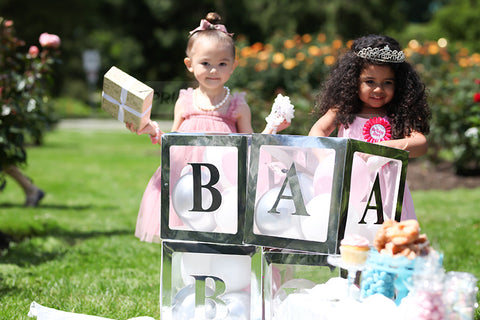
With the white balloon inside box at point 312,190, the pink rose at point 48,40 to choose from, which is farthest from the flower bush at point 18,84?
the white balloon inside box at point 312,190

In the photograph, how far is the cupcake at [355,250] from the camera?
6.56ft

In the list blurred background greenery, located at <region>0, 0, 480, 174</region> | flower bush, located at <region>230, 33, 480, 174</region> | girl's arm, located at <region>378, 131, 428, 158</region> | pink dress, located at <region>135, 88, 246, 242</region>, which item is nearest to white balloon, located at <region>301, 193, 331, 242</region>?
girl's arm, located at <region>378, 131, 428, 158</region>

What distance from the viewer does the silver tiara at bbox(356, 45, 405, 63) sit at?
9.06 ft

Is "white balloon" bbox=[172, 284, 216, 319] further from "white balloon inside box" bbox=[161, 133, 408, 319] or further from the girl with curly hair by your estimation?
the girl with curly hair

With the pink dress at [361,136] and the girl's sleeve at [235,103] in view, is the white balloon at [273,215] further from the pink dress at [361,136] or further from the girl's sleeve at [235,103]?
the girl's sleeve at [235,103]

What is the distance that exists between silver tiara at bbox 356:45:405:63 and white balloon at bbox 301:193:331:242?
0.92 meters

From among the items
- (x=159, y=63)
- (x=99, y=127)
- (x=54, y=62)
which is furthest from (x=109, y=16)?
(x=54, y=62)

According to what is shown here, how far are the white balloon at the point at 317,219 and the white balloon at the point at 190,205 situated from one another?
1.30 feet

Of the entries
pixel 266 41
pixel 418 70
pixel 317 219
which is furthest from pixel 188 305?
pixel 266 41

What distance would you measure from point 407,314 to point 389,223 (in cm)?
31

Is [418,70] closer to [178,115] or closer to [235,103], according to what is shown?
[235,103]

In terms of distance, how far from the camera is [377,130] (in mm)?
2832

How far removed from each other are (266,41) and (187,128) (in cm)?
1450

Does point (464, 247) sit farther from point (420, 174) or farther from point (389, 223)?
point (420, 174)
